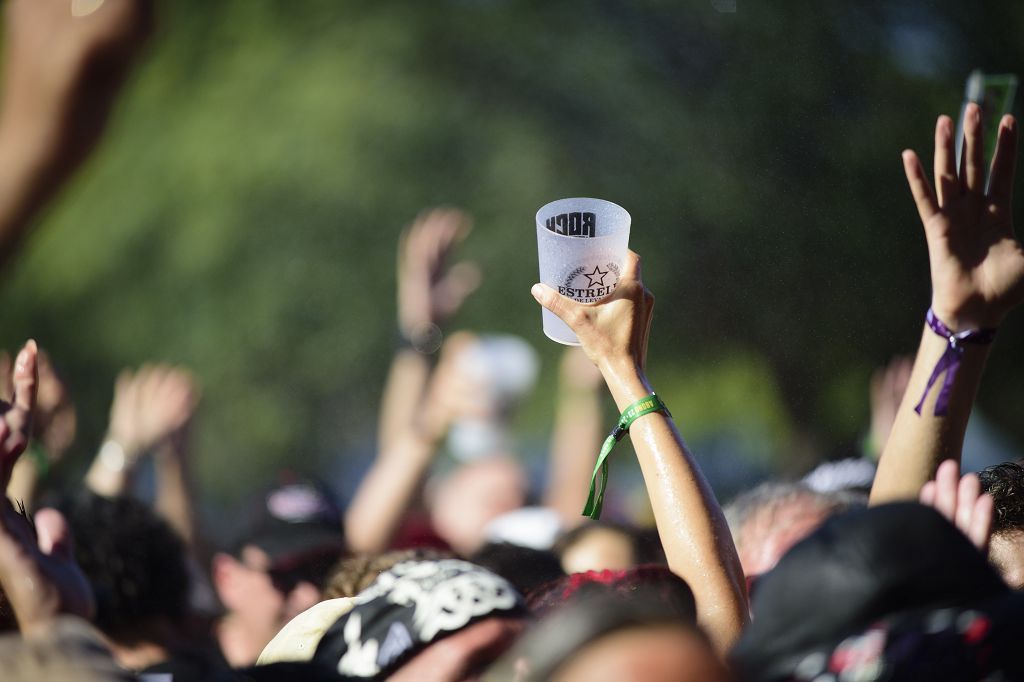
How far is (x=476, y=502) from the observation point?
4.12 meters

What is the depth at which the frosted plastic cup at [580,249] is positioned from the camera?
2.11 m

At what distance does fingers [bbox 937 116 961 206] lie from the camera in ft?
6.43

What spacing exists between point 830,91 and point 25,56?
10.1 meters

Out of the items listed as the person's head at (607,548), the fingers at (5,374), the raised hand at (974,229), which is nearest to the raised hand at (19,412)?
the person's head at (607,548)

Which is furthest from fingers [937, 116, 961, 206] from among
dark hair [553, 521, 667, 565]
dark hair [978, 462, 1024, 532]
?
dark hair [553, 521, 667, 565]

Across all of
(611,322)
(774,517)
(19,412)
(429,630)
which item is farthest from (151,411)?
(429,630)

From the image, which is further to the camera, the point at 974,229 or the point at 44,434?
the point at 44,434

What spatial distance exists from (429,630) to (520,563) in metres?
1.08

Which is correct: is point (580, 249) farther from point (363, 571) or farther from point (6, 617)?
point (6, 617)

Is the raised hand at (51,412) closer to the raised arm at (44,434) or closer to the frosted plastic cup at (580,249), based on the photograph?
the raised arm at (44,434)

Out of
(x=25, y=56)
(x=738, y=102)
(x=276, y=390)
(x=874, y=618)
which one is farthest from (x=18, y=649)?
(x=738, y=102)

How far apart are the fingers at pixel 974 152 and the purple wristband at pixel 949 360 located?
25cm

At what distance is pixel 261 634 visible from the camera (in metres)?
3.25

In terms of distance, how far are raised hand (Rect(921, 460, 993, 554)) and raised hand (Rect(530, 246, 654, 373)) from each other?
1.72 feet
